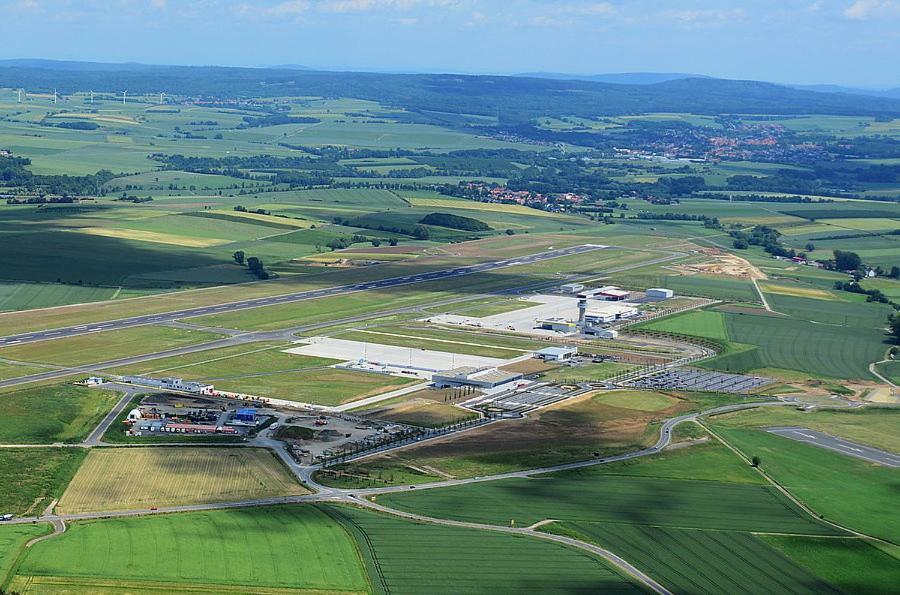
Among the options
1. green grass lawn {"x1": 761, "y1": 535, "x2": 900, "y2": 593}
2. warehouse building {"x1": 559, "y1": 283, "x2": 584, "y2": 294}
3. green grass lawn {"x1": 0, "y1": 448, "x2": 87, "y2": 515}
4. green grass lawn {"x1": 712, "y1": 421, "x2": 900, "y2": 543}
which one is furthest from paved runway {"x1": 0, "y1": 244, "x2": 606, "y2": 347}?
green grass lawn {"x1": 761, "y1": 535, "x2": 900, "y2": 593}

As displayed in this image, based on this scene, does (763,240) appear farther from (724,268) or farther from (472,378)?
(472,378)

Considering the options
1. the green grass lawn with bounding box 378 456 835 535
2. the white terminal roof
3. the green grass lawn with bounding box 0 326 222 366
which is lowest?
the green grass lawn with bounding box 0 326 222 366

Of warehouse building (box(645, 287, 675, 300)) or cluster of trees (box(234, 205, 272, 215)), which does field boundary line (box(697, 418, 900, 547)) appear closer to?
warehouse building (box(645, 287, 675, 300))

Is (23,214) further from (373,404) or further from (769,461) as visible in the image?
(769,461)

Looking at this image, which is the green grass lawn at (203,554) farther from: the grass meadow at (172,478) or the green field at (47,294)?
the green field at (47,294)

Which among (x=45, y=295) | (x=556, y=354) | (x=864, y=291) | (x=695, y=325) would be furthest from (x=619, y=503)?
(x=864, y=291)

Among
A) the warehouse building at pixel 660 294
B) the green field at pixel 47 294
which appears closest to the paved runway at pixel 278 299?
the green field at pixel 47 294

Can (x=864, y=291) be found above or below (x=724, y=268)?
above

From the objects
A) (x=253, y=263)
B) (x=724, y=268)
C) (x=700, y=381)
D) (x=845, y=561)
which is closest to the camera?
(x=845, y=561)
